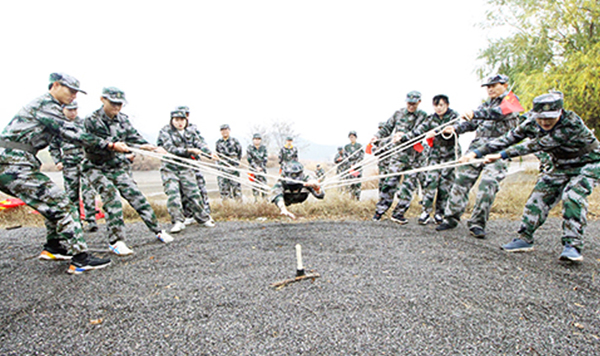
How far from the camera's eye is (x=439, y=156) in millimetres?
5266

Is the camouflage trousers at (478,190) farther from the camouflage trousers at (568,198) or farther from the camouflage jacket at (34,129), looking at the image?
the camouflage jacket at (34,129)

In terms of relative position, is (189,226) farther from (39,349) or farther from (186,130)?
(39,349)

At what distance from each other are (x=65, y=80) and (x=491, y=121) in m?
5.22

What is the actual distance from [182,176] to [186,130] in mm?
861

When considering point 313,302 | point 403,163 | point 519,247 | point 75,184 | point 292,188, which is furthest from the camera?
point 403,163

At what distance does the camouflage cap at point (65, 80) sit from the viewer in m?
3.21

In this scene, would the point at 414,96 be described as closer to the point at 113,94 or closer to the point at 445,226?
the point at 445,226

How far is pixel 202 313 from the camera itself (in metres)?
2.33

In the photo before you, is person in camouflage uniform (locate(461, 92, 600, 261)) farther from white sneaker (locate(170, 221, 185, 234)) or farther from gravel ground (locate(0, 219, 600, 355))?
white sneaker (locate(170, 221, 185, 234))

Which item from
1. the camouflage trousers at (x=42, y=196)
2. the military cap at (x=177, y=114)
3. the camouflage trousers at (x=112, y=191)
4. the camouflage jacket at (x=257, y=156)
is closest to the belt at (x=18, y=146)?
the camouflage trousers at (x=42, y=196)

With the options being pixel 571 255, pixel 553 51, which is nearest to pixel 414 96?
pixel 571 255

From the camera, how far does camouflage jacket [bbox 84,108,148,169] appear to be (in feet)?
12.9

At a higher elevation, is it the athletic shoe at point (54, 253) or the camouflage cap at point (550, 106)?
the camouflage cap at point (550, 106)

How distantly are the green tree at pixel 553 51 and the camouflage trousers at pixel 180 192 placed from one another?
1001 centimetres
